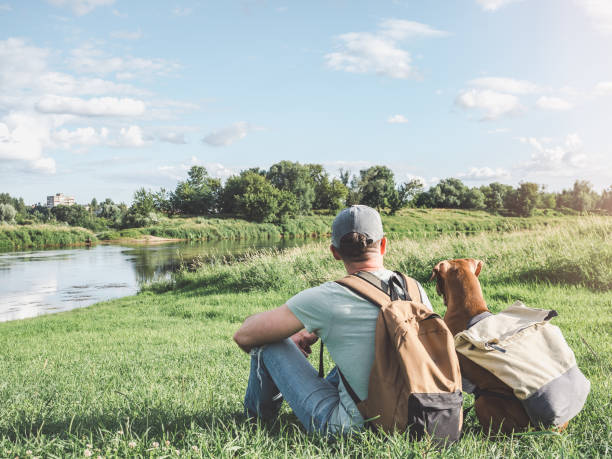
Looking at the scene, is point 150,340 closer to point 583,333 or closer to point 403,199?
point 583,333

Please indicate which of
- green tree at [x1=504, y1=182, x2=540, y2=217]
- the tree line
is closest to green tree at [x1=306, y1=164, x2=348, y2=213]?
the tree line

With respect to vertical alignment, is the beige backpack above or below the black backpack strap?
below

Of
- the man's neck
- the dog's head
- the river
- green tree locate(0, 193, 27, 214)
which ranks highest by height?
green tree locate(0, 193, 27, 214)

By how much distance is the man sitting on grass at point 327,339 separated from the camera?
185cm

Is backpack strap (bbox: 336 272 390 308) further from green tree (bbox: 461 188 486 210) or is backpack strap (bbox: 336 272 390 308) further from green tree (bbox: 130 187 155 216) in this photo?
green tree (bbox: 461 188 486 210)

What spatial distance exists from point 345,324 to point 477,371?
2.46ft

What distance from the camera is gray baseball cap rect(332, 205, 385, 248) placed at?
2010 millimetres

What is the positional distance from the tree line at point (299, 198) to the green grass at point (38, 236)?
10.1 m

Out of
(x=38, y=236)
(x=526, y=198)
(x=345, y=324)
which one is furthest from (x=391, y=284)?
(x=526, y=198)

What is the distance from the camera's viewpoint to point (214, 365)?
4.27 meters

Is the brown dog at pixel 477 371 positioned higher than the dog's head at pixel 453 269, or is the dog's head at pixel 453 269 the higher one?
the dog's head at pixel 453 269

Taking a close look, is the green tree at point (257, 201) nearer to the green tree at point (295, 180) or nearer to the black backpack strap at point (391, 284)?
the green tree at point (295, 180)

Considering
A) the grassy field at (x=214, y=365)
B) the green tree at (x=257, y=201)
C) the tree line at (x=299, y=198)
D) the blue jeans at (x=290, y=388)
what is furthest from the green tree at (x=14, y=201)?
the blue jeans at (x=290, y=388)

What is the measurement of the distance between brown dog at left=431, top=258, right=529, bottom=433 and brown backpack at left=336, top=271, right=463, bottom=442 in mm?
303
